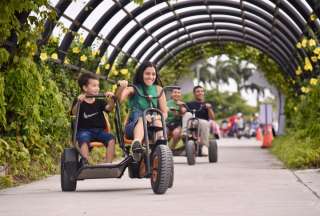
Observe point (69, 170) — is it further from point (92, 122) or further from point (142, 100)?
point (142, 100)

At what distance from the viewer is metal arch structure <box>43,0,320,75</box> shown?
16205 millimetres

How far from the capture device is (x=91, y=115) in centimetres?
907

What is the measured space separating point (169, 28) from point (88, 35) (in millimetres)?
5928

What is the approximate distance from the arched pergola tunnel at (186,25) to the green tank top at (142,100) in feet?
17.1

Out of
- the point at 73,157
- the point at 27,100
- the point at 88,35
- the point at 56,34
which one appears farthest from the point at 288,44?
the point at 73,157

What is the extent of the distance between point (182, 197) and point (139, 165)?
3.46 feet

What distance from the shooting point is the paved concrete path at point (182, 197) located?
21.4ft

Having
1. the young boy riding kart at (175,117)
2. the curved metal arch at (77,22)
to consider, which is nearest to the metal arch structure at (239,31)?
the curved metal arch at (77,22)

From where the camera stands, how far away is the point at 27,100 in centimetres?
1064

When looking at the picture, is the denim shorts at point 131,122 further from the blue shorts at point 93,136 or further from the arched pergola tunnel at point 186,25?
the arched pergola tunnel at point 186,25

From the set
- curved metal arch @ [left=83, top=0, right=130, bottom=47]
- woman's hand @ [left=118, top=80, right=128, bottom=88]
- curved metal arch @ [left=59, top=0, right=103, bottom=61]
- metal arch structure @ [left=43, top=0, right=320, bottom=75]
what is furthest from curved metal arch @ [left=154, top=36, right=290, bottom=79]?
woman's hand @ [left=118, top=80, right=128, bottom=88]

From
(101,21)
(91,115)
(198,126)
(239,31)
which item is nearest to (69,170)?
(91,115)

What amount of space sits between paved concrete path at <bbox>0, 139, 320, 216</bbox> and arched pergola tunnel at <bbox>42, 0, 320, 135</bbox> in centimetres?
462

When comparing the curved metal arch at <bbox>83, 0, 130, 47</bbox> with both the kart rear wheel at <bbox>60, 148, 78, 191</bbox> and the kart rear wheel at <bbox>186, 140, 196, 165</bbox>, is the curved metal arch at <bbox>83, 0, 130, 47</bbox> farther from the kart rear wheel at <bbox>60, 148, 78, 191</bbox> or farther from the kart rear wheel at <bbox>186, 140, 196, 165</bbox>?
the kart rear wheel at <bbox>60, 148, 78, 191</bbox>
